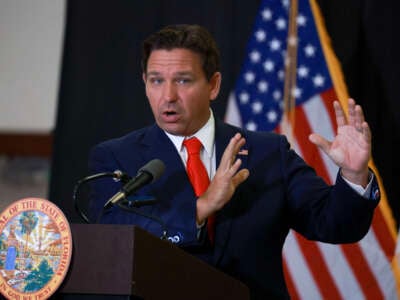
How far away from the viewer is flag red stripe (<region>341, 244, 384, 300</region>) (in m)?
3.88

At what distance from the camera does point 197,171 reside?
2664 millimetres

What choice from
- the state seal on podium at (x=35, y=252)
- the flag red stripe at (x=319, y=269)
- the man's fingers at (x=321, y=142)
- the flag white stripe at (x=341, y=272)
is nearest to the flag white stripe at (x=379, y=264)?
the flag white stripe at (x=341, y=272)

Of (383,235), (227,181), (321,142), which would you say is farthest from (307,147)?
(227,181)

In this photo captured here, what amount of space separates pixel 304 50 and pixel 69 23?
1437mm

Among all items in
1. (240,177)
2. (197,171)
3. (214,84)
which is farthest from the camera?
(214,84)

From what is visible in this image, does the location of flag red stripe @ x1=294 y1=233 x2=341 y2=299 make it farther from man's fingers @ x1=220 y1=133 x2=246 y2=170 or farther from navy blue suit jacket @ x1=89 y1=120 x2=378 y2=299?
man's fingers @ x1=220 y1=133 x2=246 y2=170

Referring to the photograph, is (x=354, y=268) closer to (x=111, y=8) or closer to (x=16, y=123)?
(x=111, y=8)

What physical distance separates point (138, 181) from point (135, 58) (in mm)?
2434

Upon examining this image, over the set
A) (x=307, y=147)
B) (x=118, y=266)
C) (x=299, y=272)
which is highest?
(x=307, y=147)

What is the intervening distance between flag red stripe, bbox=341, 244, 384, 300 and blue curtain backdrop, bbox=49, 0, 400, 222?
0.69 m

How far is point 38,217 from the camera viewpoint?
1.82 metres

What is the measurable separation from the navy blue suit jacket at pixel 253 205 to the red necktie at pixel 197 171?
0.9 inches

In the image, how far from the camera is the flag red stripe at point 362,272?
3.88 meters

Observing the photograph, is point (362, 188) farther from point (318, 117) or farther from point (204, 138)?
point (318, 117)
